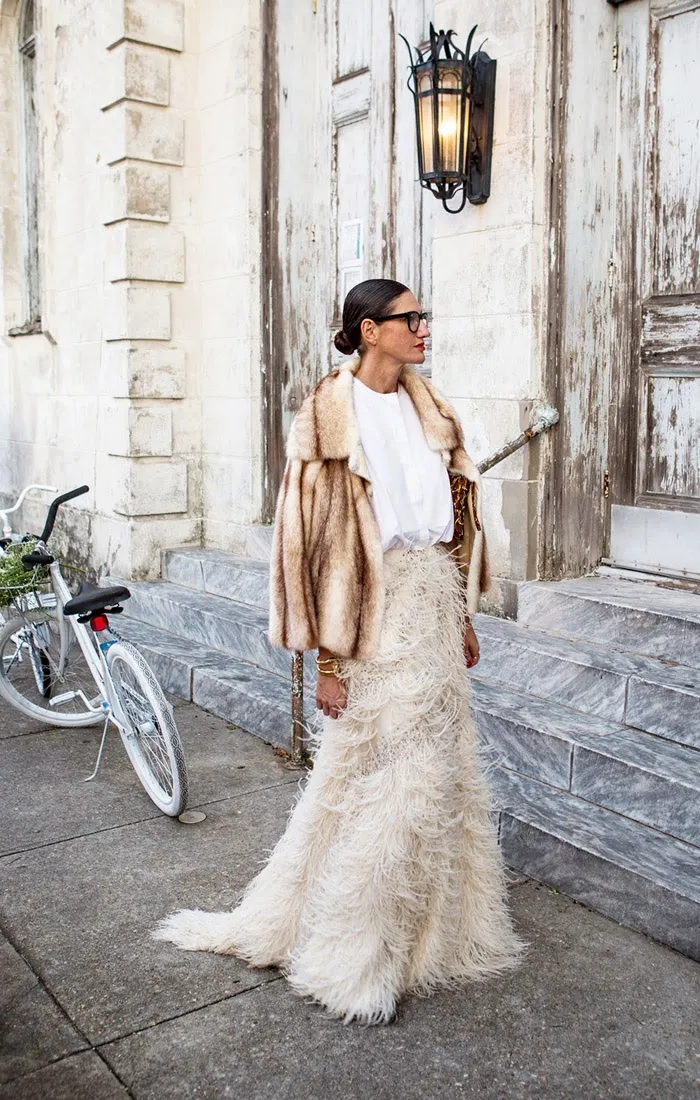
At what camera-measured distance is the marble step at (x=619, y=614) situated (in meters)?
4.55

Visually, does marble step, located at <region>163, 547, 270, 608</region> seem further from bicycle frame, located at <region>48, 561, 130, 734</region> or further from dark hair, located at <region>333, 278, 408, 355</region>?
dark hair, located at <region>333, 278, 408, 355</region>

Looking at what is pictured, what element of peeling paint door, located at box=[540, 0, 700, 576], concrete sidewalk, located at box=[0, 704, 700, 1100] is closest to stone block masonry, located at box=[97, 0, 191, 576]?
peeling paint door, located at box=[540, 0, 700, 576]

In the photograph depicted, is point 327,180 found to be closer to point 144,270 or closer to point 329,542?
point 144,270

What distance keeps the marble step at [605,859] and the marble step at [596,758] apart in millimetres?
50

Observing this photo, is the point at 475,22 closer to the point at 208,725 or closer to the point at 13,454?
the point at 208,725

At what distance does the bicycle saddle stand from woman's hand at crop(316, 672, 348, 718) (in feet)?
6.33

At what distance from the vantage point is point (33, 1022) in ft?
10.2

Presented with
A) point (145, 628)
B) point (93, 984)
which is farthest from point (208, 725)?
point (93, 984)

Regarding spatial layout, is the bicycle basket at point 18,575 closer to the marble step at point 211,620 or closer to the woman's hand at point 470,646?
the marble step at point 211,620

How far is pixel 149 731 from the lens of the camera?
15.4 feet

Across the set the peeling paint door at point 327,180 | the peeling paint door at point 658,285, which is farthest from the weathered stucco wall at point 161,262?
the peeling paint door at point 658,285

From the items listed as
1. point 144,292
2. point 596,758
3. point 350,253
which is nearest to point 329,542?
point 596,758

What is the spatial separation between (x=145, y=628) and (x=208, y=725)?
1562 millimetres

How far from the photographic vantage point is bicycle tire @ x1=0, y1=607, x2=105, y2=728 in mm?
5789
